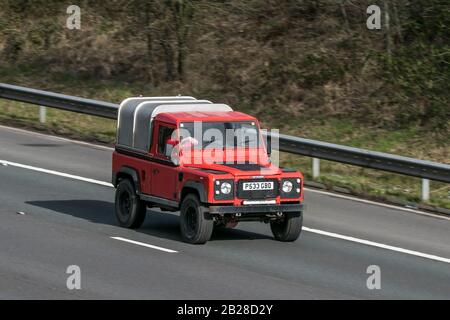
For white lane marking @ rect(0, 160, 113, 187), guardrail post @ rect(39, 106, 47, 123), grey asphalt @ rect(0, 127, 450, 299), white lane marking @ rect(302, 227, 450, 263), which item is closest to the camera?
grey asphalt @ rect(0, 127, 450, 299)

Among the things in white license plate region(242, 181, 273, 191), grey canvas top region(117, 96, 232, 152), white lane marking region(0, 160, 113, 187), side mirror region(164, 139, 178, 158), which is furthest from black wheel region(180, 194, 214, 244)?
white lane marking region(0, 160, 113, 187)

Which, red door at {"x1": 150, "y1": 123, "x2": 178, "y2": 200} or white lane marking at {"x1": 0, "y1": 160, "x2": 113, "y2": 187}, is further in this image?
white lane marking at {"x1": 0, "y1": 160, "x2": 113, "y2": 187}

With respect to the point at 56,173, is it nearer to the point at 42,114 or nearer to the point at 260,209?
the point at 42,114

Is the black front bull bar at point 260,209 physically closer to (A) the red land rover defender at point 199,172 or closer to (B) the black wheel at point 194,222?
(A) the red land rover defender at point 199,172

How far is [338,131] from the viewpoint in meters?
27.9

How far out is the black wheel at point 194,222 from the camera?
17.3 meters

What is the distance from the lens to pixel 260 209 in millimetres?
17438

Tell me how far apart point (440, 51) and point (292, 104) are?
401 centimetres

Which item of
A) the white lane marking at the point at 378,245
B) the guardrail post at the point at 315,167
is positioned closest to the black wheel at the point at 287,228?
the white lane marking at the point at 378,245

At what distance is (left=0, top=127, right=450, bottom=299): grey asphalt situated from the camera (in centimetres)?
1505

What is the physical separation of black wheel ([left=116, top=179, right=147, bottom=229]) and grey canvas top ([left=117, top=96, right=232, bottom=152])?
676 mm

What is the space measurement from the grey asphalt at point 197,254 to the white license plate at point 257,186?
0.94 metres

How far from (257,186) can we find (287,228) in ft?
3.47

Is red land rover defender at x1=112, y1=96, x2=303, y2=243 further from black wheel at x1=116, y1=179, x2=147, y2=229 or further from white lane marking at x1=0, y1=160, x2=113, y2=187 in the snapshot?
white lane marking at x1=0, y1=160, x2=113, y2=187
